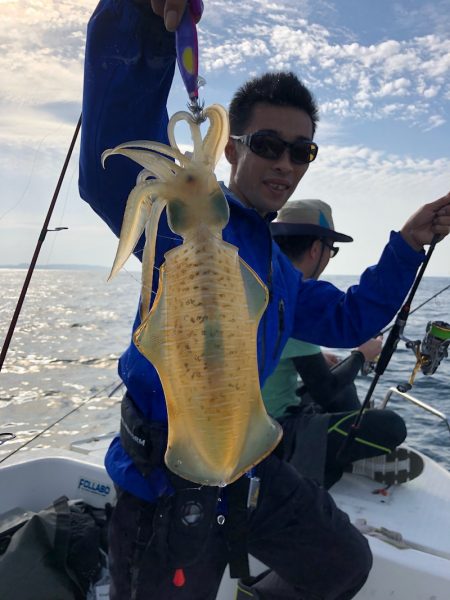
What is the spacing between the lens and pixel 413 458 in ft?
13.2

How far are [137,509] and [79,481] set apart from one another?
2.23m

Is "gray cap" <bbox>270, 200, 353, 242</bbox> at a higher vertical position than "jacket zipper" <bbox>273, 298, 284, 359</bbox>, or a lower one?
higher

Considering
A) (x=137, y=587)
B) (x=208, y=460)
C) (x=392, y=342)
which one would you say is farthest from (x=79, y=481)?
(x=208, y=460)

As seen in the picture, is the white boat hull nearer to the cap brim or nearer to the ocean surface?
the ocean surface

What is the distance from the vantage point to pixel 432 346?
402 cm

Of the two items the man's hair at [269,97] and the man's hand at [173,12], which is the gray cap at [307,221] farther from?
the man's hand at [173,12]

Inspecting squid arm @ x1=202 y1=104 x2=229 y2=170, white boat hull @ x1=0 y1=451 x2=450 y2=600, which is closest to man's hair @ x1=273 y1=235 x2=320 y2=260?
white boat hull @ x1=0 y1=451 x2=450 y2=600

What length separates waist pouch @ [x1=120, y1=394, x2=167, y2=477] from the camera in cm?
202

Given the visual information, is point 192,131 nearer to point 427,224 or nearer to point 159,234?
point 159,234

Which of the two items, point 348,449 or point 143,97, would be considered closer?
point 143,97

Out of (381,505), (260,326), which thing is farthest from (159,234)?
(381,505)

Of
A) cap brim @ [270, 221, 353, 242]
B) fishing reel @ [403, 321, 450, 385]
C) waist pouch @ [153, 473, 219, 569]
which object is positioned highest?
cap brim @ [270, 221, 353, 242]

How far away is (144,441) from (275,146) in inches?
63.6

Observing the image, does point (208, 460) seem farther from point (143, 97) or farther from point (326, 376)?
point (326, 376)
